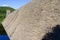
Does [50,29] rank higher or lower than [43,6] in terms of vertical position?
lower

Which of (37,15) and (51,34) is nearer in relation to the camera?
(51,34)

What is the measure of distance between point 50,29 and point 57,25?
16cm

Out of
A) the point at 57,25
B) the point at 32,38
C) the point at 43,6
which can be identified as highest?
the point at 43,6

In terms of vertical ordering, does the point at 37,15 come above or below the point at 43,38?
above

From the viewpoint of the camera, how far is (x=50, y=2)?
402 cm

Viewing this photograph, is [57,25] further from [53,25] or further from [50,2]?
[50,2]

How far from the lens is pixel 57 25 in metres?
3.53

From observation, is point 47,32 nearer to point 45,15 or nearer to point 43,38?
point 43,38

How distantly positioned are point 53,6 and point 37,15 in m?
0.50

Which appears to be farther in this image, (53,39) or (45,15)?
(45,15)

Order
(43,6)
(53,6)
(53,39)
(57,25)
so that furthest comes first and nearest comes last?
(43,6) → (53,6) → (57,25) → (53,39)

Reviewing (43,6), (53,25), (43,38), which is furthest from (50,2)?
(43,38)

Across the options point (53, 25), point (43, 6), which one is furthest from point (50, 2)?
point (53, 25)

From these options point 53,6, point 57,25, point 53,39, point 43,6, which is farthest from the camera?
point 43,6
